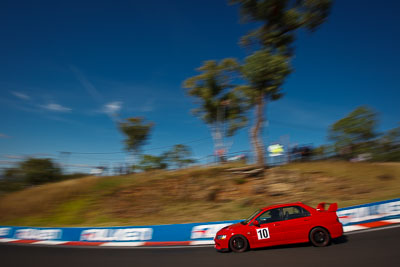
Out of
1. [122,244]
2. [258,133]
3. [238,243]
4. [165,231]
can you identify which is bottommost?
[238,243]

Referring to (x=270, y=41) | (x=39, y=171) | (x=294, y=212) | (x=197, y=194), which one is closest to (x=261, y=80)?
(x=270, y=41)

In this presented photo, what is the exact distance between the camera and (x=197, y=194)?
1828cm

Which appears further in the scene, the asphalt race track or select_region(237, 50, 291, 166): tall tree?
select_region(237, 50, 291, 166): tall tree

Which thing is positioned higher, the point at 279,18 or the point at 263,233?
the point at 279,18

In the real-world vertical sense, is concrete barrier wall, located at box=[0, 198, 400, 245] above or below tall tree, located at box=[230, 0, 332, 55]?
below

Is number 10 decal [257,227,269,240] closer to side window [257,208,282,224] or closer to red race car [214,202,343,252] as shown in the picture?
red race car [214,202,343,252]

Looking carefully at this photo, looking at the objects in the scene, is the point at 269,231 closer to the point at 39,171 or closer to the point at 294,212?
the point at 294,212

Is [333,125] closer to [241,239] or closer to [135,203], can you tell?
[135,203]

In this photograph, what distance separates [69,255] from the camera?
935 cm

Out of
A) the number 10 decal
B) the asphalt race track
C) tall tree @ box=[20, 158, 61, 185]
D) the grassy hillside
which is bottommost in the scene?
the asphalt race track

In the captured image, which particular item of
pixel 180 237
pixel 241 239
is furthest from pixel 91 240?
pixel 241 239

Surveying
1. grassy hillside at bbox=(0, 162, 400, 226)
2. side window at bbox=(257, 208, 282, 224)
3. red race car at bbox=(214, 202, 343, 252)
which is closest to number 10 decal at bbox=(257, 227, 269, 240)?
red race car at bbox=(214, 202, 343, 252)

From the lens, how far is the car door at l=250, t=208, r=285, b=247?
299 inches

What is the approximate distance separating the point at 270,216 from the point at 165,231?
17.0ft
